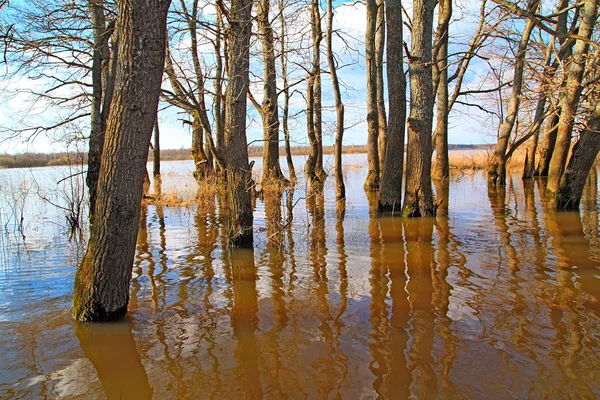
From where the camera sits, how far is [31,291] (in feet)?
16.6

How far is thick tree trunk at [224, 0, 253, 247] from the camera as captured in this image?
21.4 feet

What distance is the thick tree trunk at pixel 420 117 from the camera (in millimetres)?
8805

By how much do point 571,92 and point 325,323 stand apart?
8.64 meters

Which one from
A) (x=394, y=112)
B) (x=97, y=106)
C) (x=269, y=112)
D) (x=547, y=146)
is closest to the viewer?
(x=97, y=106)

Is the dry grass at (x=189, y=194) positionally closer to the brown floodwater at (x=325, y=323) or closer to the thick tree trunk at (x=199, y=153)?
the thick tree trunk at (x=199, y=153)

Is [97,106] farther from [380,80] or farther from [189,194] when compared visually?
[380,80]

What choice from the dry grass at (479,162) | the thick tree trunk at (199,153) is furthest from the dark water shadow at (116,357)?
the dry grass at (479,162)

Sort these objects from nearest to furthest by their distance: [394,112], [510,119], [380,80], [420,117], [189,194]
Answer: [420,117] < [394,112] < [189,194] < [510,119] < [380,80]

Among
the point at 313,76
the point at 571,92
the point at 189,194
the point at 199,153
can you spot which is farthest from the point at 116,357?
the point at 199,153

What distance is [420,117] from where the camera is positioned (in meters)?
9.03

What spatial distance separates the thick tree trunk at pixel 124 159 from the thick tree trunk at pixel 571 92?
27.1 ft

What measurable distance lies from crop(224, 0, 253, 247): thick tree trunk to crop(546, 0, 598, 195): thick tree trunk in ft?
21.6

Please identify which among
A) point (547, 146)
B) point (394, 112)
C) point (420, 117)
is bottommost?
point (547, 146)

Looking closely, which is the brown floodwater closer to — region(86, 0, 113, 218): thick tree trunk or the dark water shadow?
the dark water shadow
